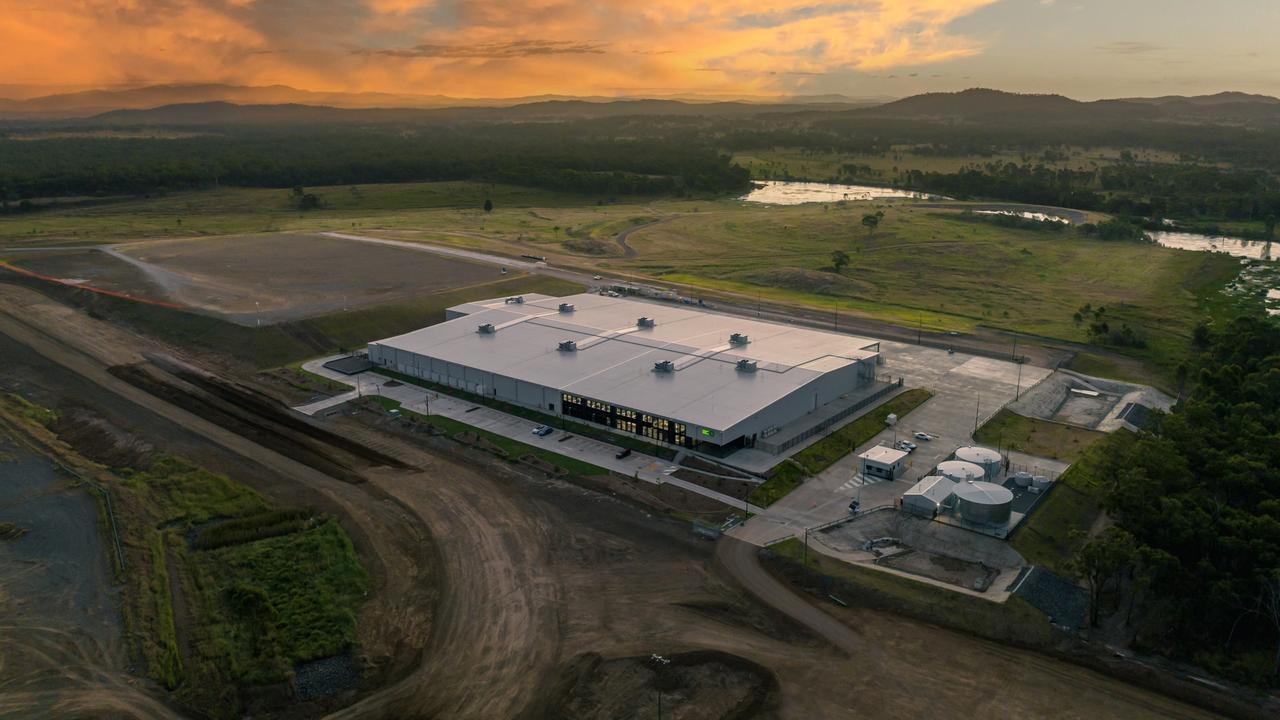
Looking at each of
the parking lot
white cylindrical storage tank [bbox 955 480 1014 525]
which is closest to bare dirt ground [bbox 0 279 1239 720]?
the parking lot

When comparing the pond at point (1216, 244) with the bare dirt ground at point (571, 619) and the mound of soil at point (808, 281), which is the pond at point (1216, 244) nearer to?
the mound of soil at point (808, 281)

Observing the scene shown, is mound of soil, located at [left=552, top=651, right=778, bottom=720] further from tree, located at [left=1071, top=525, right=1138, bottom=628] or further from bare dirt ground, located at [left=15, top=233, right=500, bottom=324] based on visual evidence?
bare dirt ground, located at [left=15, top=233, right=500, bottom=324]

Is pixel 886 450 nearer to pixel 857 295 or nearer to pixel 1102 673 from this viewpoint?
pixel 1102 673

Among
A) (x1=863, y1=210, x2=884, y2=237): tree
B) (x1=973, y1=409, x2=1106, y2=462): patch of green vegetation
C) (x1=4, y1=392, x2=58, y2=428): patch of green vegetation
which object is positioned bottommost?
(x1=973, y1=409, x2=1106, y2=462): patch of green vegetation

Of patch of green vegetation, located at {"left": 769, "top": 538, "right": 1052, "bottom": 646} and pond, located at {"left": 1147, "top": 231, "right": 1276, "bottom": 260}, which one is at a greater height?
pond, located at {"left": 1147, "top": 231, "right": 1276, "bottom": 260}

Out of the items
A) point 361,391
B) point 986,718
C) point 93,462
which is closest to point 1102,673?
point 986,718

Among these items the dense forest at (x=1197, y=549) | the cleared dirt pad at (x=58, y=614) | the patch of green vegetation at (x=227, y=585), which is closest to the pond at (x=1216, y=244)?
the dense forest at (x=1197, y=549)
